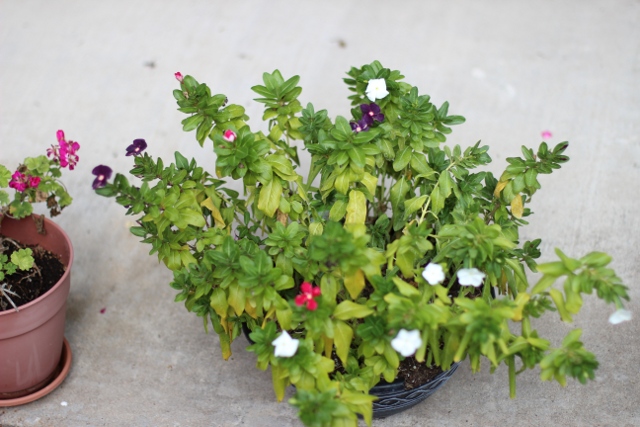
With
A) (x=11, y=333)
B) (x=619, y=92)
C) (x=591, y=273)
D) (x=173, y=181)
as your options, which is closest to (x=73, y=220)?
(x=11, y=333)

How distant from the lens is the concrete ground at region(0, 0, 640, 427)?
92.0 inches

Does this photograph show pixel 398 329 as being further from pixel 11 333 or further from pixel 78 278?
pixel 78 278

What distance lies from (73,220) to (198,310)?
3.58 ft

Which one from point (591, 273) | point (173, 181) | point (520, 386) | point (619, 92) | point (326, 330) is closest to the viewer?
point (591, 273)

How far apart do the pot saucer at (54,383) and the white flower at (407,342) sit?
4.13 feet

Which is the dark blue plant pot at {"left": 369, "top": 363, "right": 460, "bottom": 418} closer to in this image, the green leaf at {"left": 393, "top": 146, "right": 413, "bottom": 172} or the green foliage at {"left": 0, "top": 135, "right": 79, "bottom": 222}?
the green leaf at {"left": 393, "top": 146, "right": 413, "bottom": 172}

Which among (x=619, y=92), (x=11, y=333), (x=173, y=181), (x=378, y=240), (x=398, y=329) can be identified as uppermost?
(x=619, y=92)

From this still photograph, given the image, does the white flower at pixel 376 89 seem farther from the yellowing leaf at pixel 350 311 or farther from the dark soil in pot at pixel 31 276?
the dark soil in pot at pixel 31 276

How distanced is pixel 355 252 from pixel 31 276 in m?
1.13

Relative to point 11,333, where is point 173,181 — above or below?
above

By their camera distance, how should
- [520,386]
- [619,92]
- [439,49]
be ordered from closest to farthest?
[520,386] < [619,92] < [439,49]

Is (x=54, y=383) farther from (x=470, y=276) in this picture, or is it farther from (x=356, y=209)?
(x=470, y=276)

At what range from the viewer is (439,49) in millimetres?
3348

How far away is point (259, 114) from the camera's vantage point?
3.14 meters
